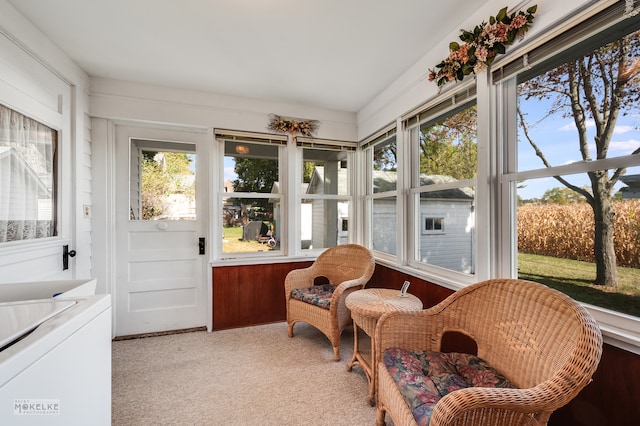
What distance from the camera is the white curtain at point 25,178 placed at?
1627 mm

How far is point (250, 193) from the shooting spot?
2.99m

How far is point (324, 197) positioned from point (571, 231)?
231 centimetres

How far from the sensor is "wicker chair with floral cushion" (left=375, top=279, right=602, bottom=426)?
2.92ft

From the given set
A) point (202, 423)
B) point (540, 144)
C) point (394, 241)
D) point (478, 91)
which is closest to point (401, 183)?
point (394, 241)

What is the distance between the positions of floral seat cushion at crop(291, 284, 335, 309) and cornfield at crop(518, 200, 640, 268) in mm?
1471

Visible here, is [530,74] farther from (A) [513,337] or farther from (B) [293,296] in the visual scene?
(B) [293,296]

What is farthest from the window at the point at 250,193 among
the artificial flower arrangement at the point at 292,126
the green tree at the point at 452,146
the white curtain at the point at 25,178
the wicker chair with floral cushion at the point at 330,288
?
the green tree at the point at 452,146

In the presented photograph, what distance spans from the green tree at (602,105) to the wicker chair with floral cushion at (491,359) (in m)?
0.37

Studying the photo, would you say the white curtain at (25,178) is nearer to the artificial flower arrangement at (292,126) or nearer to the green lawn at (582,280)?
the artificial flower arrangement at (292,126)

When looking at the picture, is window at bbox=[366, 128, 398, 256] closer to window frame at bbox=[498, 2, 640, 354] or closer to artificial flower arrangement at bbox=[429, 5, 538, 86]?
artificial flower arrangement at bbox=[429, 5, 538, 86]

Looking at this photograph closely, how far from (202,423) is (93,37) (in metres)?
2.71

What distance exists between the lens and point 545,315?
113 centimetres

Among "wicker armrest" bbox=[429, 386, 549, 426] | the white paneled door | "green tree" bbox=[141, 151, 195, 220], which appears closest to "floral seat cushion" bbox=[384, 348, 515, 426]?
"wicker armrest" bbox=[429, 386, 549, 426]

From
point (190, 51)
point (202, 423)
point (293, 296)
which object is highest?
point (190, 51)
